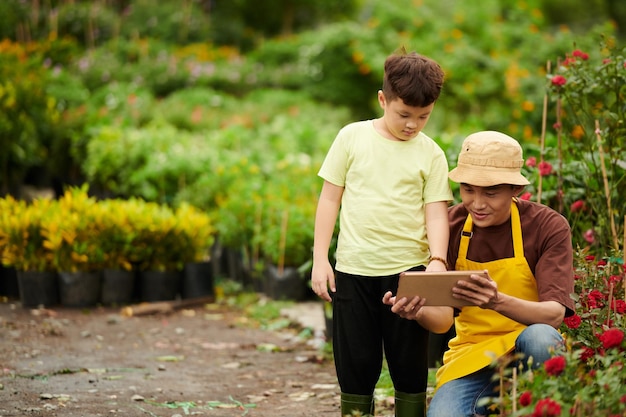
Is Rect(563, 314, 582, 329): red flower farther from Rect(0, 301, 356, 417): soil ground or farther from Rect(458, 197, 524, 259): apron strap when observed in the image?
Rect(0, 301, 356, 417): soil ground

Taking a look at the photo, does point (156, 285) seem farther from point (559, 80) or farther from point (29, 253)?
point (559, 80)

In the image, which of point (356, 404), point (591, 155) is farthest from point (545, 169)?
point (356, 404)

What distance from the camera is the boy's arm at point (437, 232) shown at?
295cm

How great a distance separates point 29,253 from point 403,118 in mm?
4278

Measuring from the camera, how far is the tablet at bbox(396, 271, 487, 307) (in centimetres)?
264

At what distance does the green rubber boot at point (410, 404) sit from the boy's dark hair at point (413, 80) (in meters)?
1.10

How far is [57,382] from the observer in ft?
14.3

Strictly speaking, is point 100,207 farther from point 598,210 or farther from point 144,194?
point 598,210

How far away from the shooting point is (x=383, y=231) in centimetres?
305

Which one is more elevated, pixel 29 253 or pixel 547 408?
pixel 547 408

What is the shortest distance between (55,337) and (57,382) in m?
1.23

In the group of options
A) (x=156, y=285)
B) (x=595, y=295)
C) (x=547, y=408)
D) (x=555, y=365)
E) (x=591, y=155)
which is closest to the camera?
(x=547, y=408)

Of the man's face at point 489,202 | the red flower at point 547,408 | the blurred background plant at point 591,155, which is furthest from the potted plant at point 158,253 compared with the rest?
the red flower at point 547,408

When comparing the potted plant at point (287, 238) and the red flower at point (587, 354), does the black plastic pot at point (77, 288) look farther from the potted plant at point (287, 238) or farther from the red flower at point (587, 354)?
the red flower at point (587, 354)
